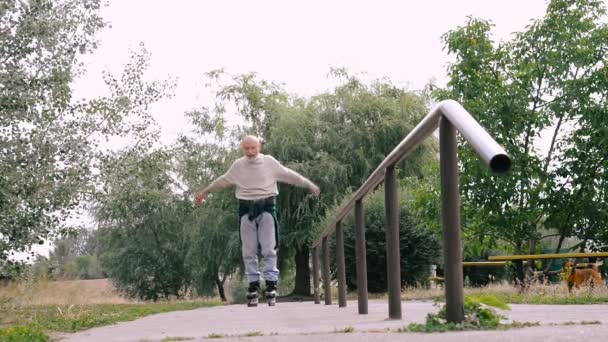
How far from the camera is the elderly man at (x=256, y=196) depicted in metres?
7.72

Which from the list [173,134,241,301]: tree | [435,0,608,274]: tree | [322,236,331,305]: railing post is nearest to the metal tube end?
[322,236,331,305]: railing post

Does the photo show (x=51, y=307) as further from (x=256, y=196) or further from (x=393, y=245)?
(x=393, y=245)

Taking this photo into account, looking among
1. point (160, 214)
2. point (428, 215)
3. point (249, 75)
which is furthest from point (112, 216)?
point (428, 215)

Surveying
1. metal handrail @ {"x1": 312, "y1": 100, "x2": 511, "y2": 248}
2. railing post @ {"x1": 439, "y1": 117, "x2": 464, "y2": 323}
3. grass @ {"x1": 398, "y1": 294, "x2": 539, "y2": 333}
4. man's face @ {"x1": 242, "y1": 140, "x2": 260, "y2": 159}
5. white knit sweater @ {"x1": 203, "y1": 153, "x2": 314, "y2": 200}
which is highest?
man's face @ {"x1": 242, "y1": 140, "x2": 260, "y2": 159}

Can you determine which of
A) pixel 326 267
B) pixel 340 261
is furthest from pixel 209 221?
pixel 340 261

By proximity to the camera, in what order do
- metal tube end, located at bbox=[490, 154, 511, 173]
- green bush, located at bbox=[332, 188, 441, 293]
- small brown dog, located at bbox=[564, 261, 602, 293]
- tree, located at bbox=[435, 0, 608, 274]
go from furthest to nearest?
green bush, located at bbox=[332, 188, 441, 293]
tree, located at bbox=[435, 0, 608, 274]
small brown dog, located at bbox=[564, 261, 602, 293]
metal tube end, located at bbox=[490, 154, 511, 173]

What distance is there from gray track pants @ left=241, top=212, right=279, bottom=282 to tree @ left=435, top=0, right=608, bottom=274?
9493 millimetres

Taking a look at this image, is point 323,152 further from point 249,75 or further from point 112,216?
point 112,216

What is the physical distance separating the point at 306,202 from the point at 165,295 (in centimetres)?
1348

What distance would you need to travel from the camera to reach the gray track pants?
7.87 meters

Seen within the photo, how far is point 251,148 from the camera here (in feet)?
25.2

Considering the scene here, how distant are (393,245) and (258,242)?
11.7 feet

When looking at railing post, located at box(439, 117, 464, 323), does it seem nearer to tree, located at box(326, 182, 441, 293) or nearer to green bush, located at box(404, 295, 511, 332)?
green bush, located at box(404, 295, 511, 332)

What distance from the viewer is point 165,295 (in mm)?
39906
